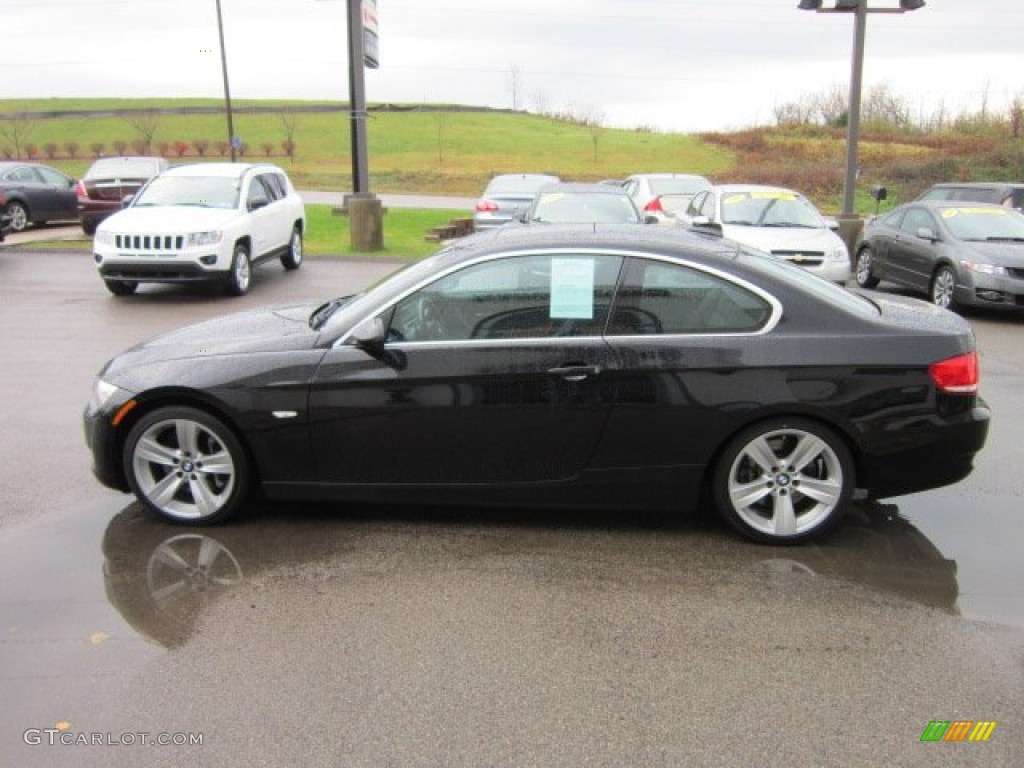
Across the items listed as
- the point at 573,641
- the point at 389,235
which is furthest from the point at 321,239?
the point at 573,641

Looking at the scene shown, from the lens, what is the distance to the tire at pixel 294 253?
51.5ft

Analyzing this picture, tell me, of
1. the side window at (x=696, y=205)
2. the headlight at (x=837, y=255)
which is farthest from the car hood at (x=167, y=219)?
the headlight at (x=837, y=255)

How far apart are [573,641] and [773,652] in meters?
0.79

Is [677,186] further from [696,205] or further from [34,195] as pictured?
[34,195]

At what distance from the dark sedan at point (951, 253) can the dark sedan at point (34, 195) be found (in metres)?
17.3

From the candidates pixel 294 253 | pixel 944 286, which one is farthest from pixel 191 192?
pixel 944 286

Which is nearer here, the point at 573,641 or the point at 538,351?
the point at 573,641

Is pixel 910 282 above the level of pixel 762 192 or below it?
below

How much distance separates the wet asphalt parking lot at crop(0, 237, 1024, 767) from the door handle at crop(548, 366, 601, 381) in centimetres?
85

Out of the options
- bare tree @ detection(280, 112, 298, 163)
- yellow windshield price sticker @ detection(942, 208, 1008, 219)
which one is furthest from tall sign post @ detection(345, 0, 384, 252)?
bare tree @ detection(280, 112, 298, 163)

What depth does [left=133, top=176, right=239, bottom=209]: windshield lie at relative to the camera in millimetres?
13164

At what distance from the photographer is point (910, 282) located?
13500mm

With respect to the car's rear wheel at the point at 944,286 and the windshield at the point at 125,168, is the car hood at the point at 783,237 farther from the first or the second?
the windshield at the point at 125,168

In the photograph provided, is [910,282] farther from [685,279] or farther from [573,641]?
[573,641]
